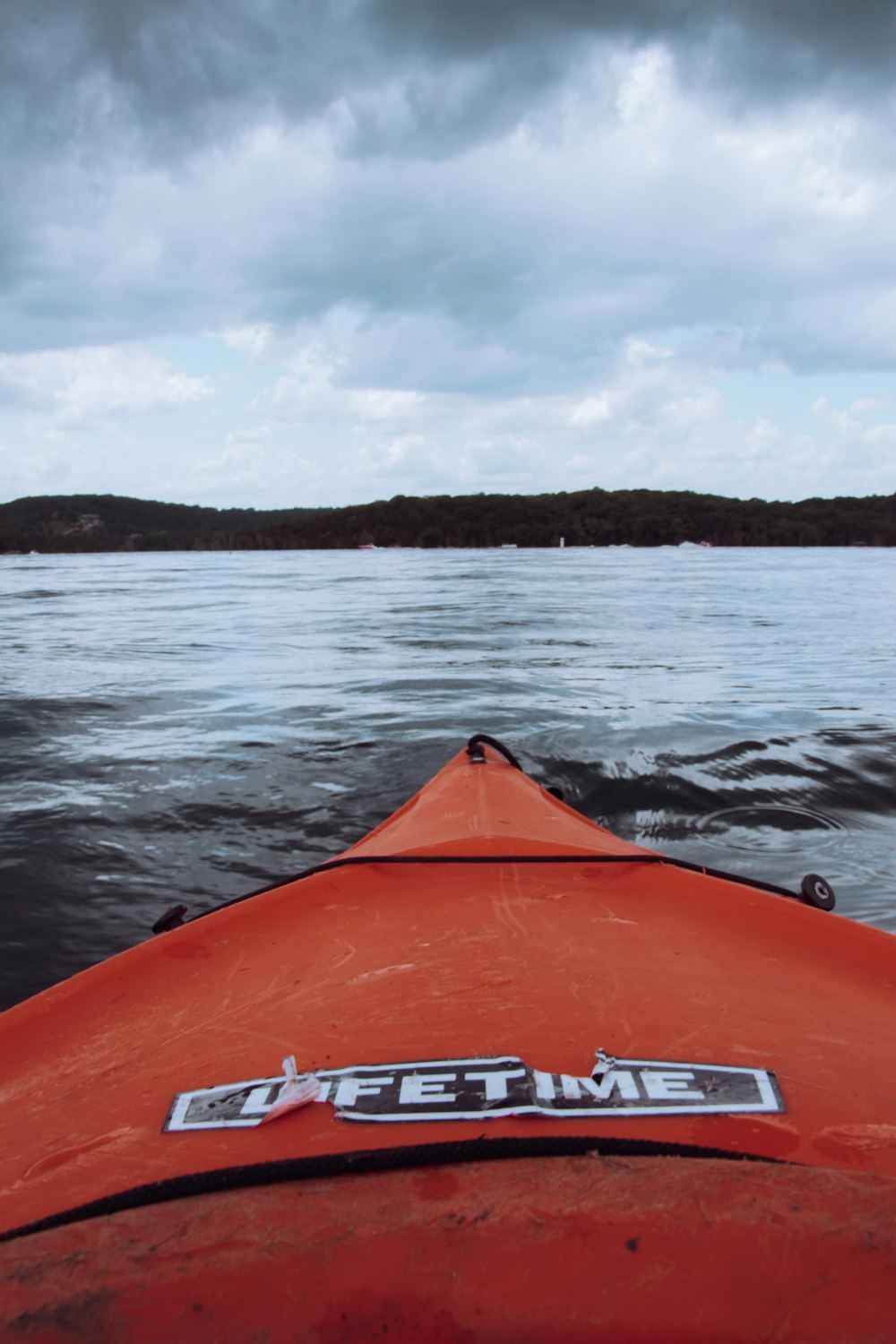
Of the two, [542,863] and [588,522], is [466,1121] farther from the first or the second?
[588,522]

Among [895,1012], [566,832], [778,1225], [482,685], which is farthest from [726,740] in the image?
[778,1225]

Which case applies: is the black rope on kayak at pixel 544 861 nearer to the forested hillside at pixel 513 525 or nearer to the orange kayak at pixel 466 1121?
the orange kayak at pixel 466 1121

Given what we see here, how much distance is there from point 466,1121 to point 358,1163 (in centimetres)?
19

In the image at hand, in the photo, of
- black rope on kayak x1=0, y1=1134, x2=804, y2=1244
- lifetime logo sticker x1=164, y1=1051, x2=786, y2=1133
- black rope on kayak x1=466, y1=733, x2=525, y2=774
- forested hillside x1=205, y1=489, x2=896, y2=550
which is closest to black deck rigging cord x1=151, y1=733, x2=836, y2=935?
lifetime logo sticker x1=164, y1=1051, x2=786, y2=1133

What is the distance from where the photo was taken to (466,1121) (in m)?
1.15

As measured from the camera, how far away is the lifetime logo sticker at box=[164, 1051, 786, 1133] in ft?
3.84

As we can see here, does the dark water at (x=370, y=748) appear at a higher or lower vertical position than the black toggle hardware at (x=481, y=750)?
lower

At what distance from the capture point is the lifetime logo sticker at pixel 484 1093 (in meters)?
1.17

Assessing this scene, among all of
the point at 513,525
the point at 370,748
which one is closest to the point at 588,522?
the point at 513,525

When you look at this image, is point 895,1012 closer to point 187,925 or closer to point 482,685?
point 187,925

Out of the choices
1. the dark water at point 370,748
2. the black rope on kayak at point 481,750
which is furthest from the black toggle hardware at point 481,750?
the dark water at point 370,748

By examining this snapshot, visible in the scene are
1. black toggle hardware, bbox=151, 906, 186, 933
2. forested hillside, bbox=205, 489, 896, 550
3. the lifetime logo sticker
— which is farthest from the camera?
forested hillside, bbox=205, 489, 896, 550

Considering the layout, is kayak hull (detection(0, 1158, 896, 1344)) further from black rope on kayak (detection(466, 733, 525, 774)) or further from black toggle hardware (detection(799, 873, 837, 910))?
black rope on kayak (detection(466, 733, 525, 774))

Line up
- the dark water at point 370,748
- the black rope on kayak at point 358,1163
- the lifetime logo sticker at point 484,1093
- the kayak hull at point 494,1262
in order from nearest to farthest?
1. the kayak hull at point 494,1262
2. the black rope on kayak at point 358,1163
3. the lifetime logo sticker at point 484,1093
4. the dark water at point 370,748
